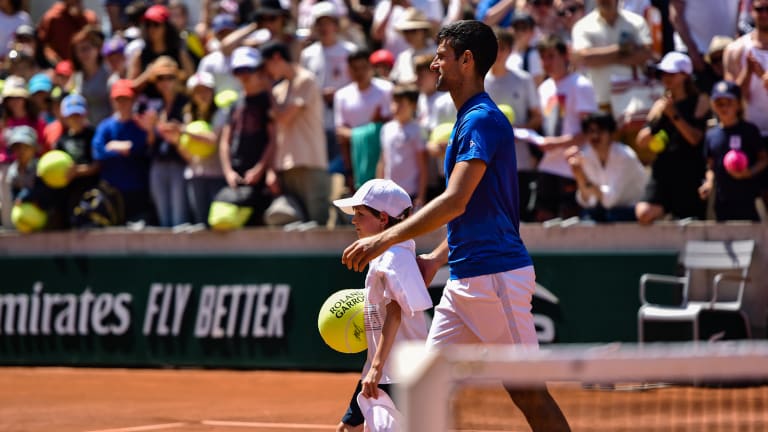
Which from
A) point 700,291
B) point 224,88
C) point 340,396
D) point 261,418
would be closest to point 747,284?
point 700,291

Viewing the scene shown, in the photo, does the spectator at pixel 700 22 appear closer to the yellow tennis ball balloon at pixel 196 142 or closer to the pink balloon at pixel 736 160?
the pink balloon at pixel 736 160

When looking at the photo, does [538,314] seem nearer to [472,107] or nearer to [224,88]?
[224,88]

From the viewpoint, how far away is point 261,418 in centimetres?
1002

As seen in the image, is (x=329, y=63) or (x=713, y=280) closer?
(x=713, y=280)

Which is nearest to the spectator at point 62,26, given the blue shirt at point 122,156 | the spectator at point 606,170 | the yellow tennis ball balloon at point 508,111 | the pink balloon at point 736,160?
the blue shirt at point 122,156

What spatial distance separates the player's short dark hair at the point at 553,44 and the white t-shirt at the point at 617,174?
0.91m

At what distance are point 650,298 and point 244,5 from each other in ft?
21.8

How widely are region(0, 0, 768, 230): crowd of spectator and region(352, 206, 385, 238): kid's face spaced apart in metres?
5.81

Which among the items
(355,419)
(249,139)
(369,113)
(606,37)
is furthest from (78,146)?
(355,419)

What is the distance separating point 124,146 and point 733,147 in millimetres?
6366

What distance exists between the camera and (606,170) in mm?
11695

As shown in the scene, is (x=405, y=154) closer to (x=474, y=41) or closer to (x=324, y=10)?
(x=324, y=10)

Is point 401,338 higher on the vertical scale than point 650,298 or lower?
higher

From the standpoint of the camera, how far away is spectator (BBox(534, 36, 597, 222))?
11.9m
